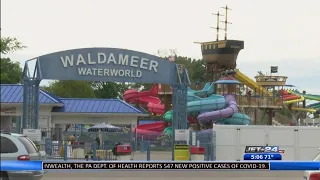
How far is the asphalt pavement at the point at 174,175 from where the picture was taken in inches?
737

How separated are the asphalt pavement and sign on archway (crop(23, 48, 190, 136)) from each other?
9931 millimetres

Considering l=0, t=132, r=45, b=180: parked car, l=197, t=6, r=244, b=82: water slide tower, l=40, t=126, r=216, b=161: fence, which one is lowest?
l=40, t=126, r=216, b=161: fence

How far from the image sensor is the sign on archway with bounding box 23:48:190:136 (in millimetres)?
28891

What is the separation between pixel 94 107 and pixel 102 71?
41.1ft

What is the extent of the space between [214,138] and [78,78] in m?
7.55

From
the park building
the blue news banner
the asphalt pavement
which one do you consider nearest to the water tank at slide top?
the park building

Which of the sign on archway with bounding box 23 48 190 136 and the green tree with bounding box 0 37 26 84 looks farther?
the sign on archway with bounding box 23 48 190 136

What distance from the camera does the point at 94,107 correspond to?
4172cm

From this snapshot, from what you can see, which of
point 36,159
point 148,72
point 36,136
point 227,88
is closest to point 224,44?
point 227,88

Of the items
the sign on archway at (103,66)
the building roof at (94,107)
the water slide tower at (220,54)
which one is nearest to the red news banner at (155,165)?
the sign on archway at (103,66)

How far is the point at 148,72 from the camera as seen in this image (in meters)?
30.1

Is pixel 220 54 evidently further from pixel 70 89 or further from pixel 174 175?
pixel 174 175

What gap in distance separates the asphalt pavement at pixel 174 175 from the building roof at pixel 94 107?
20.7 m

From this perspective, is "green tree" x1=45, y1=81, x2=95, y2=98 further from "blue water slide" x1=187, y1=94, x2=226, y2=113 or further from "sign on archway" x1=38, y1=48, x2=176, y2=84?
"sign on archway" x1=38, y1=48, x2=176, y2=84
